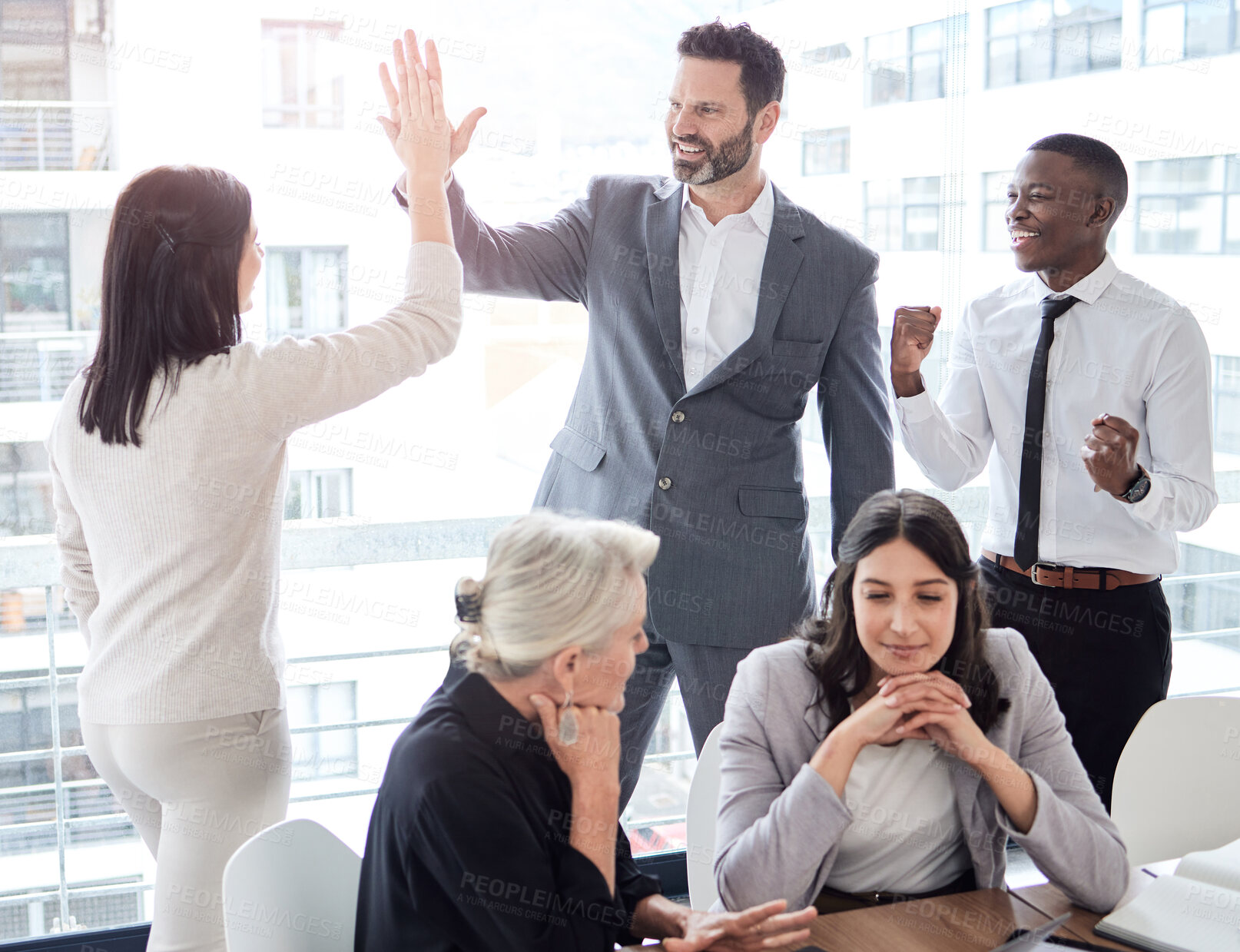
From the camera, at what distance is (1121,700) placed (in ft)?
7.47

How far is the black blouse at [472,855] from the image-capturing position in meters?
1.26

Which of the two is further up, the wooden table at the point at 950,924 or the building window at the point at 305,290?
the building window at the point at 305,290

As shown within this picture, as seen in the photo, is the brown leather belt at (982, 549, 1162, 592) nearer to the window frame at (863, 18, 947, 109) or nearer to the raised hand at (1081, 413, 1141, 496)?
the raised hand at (1081, 413, 1141, 496)

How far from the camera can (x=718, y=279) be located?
210 cm

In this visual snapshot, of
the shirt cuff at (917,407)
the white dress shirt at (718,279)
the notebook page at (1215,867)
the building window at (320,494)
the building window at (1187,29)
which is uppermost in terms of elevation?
the building window at (1187,29)

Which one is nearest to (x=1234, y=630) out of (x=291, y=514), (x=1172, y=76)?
(x=1172, y=76)

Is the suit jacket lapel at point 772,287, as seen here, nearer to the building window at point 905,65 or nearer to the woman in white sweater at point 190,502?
the woman in white sweater at point 190,502

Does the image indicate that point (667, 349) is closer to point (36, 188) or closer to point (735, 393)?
point (735, 393)

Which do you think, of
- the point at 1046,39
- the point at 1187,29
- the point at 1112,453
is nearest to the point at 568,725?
the point at 1112,453

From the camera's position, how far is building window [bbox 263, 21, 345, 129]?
92.7 inches

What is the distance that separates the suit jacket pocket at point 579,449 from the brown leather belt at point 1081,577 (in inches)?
36.7

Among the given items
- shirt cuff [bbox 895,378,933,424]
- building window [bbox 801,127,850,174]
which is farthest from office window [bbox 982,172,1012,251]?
shirt cuff [bbox 895,378,933,424]

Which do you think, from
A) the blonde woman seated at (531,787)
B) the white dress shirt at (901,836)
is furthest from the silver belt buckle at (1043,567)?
the blonde woman seated at (531,787)

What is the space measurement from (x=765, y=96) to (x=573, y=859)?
1373mm
